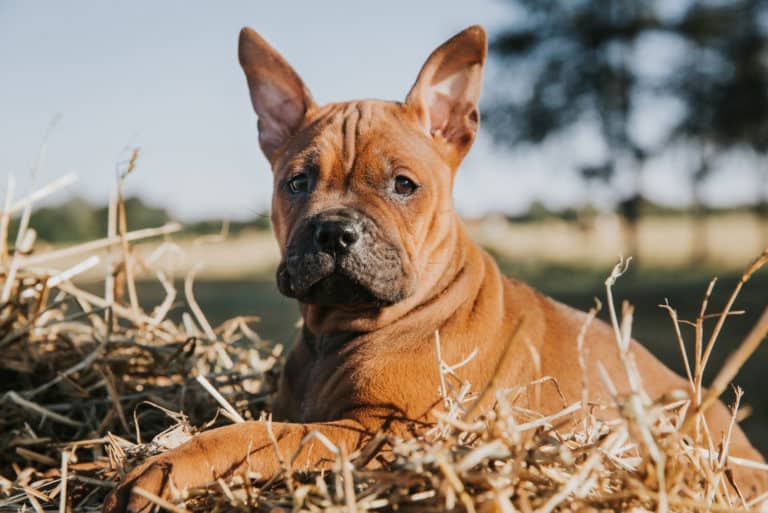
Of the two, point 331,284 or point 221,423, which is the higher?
point 331,284

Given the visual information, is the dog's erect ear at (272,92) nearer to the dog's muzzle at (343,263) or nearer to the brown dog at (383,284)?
the brown dog at (383,284)

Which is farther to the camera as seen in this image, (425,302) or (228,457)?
(425,302)

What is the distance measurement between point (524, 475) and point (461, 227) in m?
2.04

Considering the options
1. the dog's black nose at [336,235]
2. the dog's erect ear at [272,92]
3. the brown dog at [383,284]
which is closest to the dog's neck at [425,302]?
the brown dog at [383,284]

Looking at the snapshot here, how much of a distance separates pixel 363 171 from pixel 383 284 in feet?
2.32

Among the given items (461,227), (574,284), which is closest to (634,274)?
(574,284)

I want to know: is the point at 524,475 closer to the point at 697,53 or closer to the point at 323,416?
the point at 323,416

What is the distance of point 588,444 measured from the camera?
2953 millimetres

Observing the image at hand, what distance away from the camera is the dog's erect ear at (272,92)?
469 centimetres

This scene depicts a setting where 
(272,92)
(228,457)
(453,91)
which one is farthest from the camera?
(272,92)

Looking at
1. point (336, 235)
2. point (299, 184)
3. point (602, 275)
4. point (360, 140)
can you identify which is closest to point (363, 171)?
point (360, 140)

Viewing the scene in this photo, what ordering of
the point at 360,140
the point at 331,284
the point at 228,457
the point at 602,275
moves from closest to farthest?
the point at 228,457 → the point at 331,284 → the point at 360,140 → the point at 602,275

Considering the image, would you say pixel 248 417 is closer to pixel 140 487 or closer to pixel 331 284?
pixel 331 284

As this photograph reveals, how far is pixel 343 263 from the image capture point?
361 centimetres
